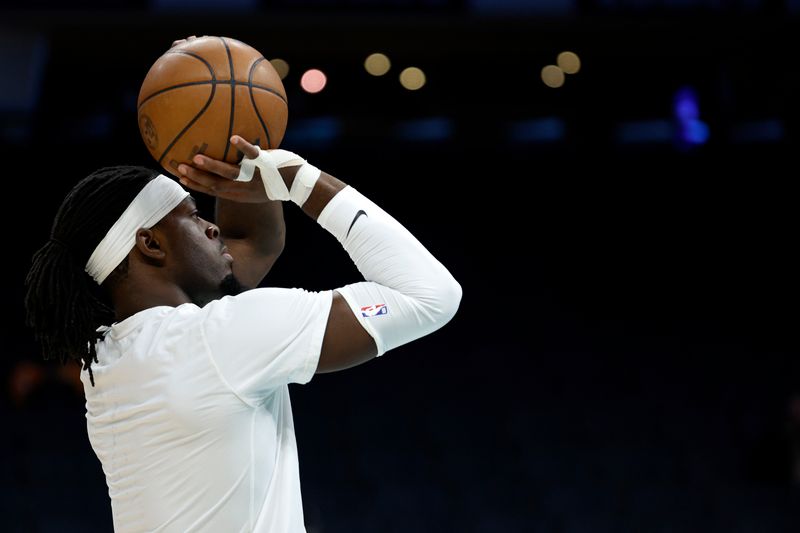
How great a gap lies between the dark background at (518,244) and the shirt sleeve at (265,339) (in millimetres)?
4573

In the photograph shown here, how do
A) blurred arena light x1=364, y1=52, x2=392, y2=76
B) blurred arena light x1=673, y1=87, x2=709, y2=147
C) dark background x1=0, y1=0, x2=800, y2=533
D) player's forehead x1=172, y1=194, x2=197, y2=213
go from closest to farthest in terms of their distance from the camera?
player's forehead x1=172, y1=194, x2=197, y2=213 < dark background x1=0, y1=0, x2=800, y2=533 < blurred arena light x1=364, y1=52, x2=392, y2=76 < blurred arena light x1=673, y1=87, x2=709, y2=147

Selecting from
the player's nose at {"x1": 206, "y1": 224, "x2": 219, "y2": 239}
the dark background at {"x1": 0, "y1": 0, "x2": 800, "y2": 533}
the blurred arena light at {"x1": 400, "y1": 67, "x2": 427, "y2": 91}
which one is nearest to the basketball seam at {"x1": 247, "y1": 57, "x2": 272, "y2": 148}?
the player's nose at {"x1": 206, "y1": 224, "x2": 219, "y2": 239}

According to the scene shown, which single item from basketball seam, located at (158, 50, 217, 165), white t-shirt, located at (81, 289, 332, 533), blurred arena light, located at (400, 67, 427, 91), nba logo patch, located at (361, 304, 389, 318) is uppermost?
blurred arena light, located at (400, 67, 427, 91)

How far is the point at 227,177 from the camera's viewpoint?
6.26 ft

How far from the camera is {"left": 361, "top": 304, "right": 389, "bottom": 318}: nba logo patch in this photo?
1.76 metres

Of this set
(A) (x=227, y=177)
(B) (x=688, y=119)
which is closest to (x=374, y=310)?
(A) (x=227, y=177)

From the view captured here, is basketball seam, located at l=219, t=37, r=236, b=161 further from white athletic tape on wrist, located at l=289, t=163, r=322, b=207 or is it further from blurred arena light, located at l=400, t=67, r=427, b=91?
blurred arena light, located at l=400, t=67, r=427, b=91

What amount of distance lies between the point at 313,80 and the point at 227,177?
5768 mm

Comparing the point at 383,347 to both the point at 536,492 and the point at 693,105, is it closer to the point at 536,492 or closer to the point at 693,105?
the point at 536,492

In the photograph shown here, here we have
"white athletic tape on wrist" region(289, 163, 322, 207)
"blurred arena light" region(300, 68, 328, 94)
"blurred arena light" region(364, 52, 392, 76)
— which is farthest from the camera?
"blurred arena light" region(300, 68, 328, 94)

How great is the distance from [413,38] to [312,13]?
103cm

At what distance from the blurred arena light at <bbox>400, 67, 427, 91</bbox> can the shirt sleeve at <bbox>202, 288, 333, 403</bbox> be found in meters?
5.93

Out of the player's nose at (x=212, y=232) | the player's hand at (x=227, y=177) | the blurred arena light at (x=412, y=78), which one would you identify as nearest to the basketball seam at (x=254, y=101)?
the player's hand at (x=227, y=177)

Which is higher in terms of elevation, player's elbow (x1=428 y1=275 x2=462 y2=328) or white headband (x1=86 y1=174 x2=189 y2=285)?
white headband (x1=86 y1=174 x2=189 y2=285)
